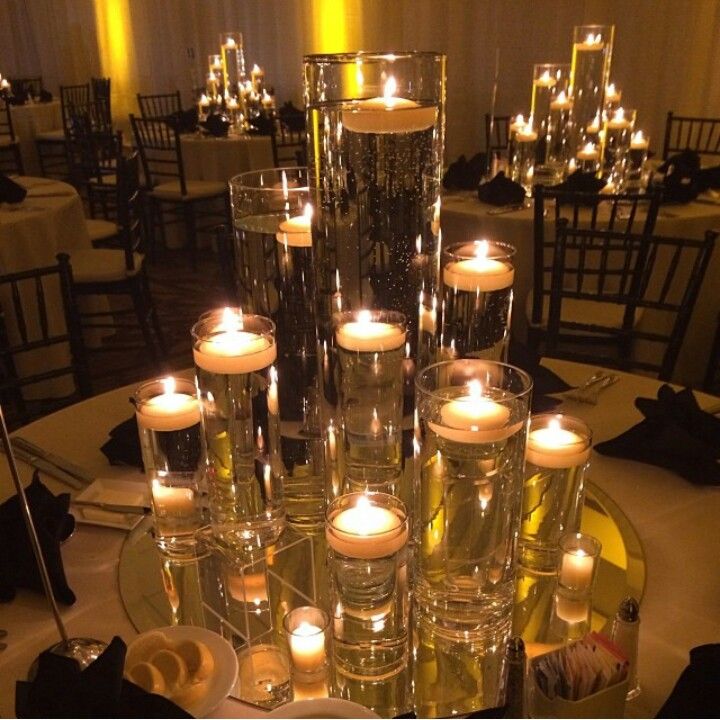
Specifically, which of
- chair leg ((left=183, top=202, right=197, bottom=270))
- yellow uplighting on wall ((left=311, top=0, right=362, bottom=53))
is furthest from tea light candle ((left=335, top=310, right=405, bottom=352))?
yellow uplighting on wall ((left=311, top=0, right=362, bottom=53))

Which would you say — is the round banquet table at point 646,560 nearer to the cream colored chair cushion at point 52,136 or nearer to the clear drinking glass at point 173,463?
the clear drinking glass at point 173,463

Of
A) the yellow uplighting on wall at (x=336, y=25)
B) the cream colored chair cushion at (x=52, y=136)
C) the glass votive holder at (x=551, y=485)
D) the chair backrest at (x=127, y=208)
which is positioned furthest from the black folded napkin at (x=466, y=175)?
the cream colored chair cushion at (x=52, y=136)

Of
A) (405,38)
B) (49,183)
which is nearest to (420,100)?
(49,183)

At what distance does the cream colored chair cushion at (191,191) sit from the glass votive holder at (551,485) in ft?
12.9

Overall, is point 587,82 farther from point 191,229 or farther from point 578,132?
point 191,229

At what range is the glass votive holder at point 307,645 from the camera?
2.14ft

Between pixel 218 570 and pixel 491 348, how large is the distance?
0.43m

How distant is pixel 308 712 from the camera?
55 cm

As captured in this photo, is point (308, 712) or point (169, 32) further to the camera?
point (169, 32)

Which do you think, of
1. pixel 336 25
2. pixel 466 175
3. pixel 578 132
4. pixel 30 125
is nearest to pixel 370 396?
pixel 466 175

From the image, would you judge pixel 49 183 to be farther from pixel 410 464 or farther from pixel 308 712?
pixel 308 712

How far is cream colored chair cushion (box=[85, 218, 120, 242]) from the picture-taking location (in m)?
3.72

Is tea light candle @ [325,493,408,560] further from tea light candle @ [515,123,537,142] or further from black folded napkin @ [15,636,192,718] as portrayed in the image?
tea light candle @ [515,123,537,142]

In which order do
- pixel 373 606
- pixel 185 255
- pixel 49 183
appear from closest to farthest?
pixel 373 606
pixel 49 183
pixel 185 255
